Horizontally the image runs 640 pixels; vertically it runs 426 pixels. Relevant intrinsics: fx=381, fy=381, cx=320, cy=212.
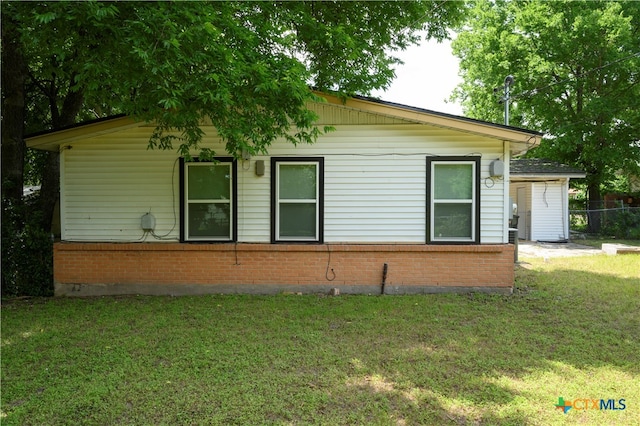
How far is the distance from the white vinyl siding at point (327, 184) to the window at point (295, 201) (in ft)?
0.42

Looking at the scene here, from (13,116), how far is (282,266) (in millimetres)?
6008

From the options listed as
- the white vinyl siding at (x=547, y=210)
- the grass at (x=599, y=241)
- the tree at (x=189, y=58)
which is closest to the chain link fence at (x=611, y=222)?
the grass at (x=599, y=241)

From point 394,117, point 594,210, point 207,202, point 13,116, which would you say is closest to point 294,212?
point 207,202

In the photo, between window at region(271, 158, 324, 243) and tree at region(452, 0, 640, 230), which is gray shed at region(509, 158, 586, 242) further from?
window at region(271, 158, 324, 243)

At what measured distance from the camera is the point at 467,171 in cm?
670

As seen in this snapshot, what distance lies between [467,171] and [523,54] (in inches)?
560

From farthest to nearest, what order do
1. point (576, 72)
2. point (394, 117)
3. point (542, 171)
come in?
point (576, 72), point (542, 171), point (394, 117)

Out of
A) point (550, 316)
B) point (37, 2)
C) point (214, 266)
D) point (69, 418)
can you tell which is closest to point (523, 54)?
point (550, 316)

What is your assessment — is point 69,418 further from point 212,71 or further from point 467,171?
point 467,171

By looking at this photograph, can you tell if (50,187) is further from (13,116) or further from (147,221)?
(147,221)

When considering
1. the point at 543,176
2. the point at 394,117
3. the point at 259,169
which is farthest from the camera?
the point at 543,176

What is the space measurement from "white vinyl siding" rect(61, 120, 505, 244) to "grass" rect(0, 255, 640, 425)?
1.25 meters
